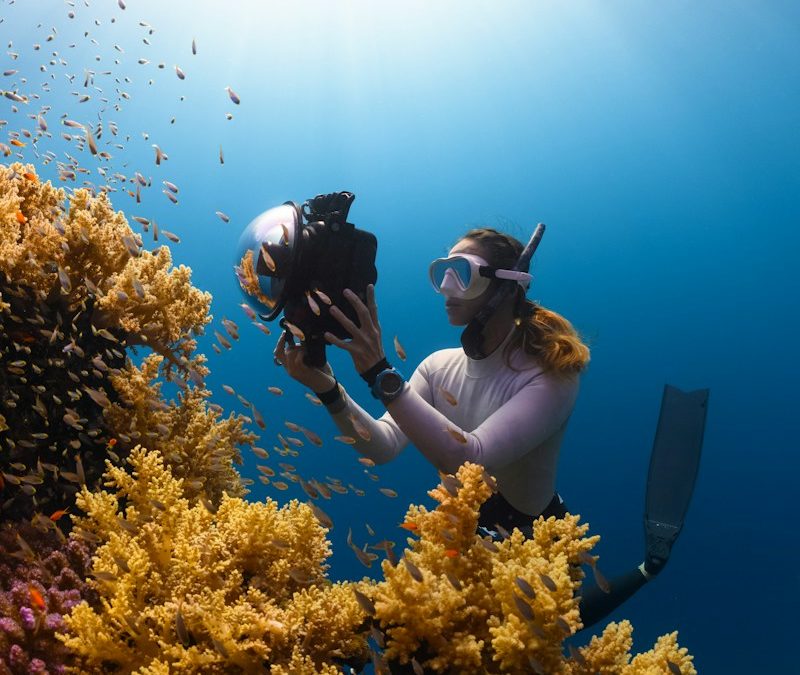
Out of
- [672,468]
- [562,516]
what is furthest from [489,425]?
[672,468]

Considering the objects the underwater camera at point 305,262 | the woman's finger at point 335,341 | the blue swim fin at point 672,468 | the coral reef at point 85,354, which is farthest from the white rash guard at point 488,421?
the blue swim fin at point 672,468

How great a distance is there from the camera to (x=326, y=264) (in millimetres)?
2385

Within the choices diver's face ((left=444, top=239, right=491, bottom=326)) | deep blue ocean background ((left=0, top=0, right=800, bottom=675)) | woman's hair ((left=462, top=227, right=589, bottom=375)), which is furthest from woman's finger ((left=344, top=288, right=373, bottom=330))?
deep blue ocean background ((left=0, top=0, right=800, bottom=675))

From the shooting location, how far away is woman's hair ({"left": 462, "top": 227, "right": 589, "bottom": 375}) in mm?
3078

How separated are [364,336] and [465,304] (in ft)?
3.37

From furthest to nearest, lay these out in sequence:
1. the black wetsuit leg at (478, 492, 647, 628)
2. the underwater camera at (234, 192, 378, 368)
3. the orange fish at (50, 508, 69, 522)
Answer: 1. the black wetsuit leg at (478, 492, 647, 628)
2. the orange fish at (50, 508, 69, 522)
3. the underwater camera at (234, 192, 378, 368)

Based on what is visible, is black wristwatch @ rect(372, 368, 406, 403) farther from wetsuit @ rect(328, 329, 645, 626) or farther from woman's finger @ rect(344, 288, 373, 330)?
woman's finger @ rect(344, 288, 373, 330)

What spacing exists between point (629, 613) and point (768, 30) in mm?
38384

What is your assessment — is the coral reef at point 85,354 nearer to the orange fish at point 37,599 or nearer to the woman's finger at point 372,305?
the orange fish at point 37,599

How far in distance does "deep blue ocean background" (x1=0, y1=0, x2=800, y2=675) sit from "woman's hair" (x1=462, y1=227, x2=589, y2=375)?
29147mm

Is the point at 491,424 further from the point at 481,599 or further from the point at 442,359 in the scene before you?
the point at 442,359

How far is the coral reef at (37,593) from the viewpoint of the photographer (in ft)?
6.61

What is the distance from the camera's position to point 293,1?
89.6 feet

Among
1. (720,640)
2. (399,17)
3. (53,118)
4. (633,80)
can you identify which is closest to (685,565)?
(720,640)
